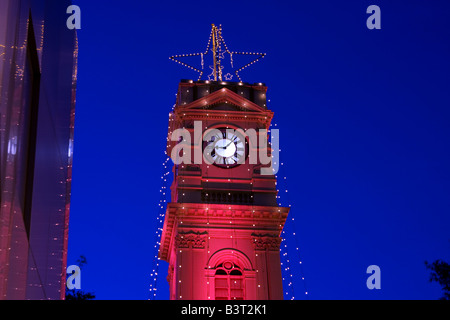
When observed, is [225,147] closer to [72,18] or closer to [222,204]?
[222,204]

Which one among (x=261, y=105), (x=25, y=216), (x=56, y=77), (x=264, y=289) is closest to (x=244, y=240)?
(x=264, y=289)

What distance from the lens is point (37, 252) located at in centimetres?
1200

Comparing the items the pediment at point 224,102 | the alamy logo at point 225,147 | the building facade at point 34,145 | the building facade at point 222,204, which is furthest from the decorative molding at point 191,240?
the building facade at point 34,145

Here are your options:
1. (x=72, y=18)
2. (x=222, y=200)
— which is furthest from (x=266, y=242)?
(x=72, y=18)

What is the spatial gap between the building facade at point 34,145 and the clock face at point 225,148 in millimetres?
23210

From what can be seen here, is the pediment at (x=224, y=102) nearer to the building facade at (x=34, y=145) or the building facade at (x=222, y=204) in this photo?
the building facade at (x=222, y=204)

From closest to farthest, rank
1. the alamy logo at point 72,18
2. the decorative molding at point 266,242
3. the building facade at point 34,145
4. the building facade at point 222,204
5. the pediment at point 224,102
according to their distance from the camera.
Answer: the building facade at point 34,145, the alamy logo at point 72,18, the building facade at point 222,204, the decorative molding at point 266,242, the pediment at point 224,102

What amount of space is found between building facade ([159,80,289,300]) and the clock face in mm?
50

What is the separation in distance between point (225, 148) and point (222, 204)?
4106mm

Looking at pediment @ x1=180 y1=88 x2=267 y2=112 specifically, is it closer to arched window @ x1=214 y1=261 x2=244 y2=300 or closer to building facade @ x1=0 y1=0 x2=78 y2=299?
arched window @ x1=214 y1=261 x2=244 y2=300

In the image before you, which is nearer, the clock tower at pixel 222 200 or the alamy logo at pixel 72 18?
the alamy logo at pixel 72 18

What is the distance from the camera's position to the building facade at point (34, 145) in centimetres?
926

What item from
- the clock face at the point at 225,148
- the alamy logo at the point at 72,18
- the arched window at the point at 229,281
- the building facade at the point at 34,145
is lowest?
the building facade at the point at 34,145
